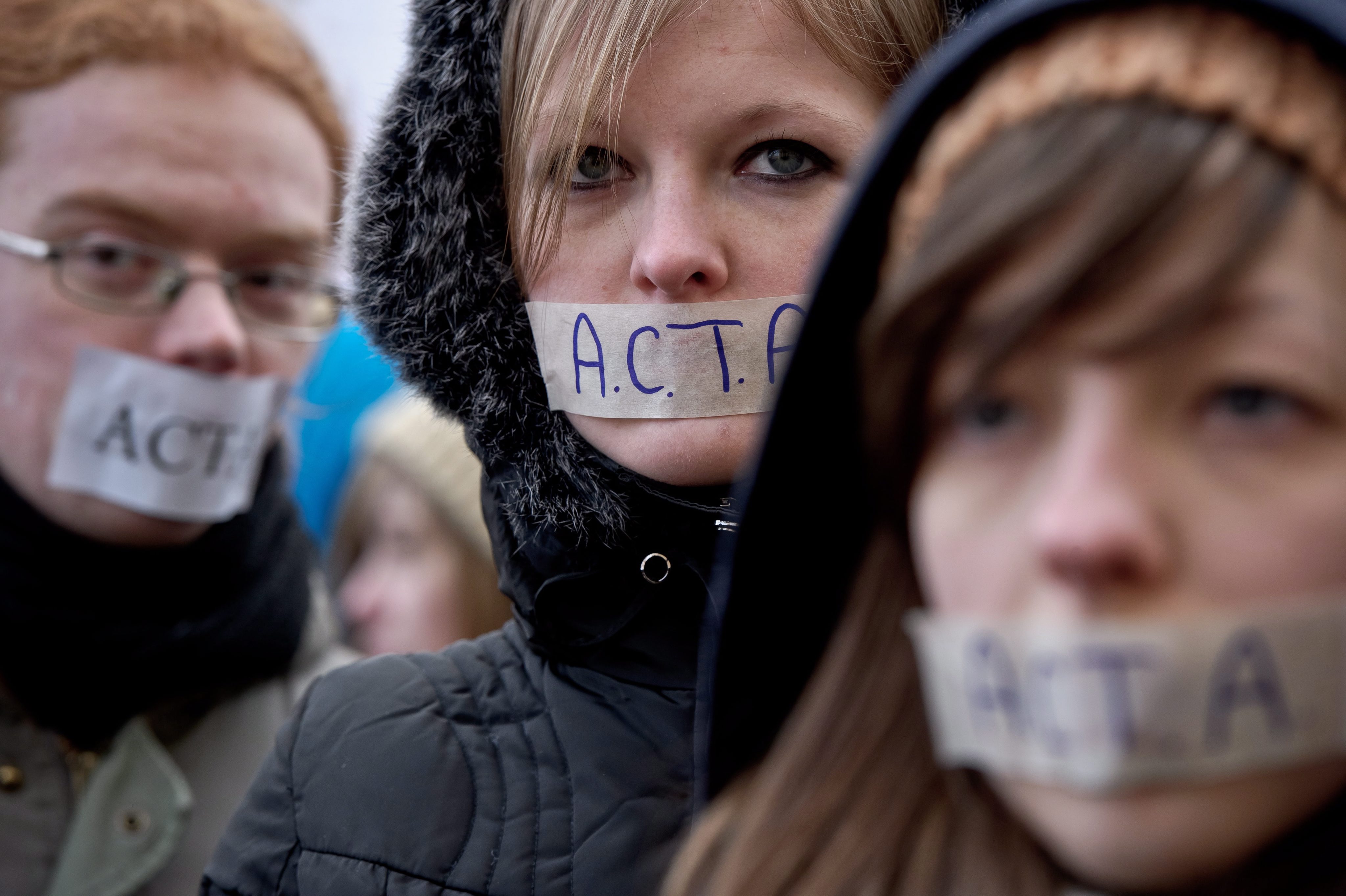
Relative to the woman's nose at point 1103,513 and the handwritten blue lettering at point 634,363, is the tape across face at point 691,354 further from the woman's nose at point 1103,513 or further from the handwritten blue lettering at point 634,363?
the woman's nose at point 1103,513

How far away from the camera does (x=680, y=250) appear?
4.68 feet

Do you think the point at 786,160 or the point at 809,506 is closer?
the point at 809,506

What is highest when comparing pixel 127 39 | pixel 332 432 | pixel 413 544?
pixel 127 39

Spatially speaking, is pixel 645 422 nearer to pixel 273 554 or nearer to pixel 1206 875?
pixel 1206 875

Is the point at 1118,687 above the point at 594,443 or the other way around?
Result: the other way around

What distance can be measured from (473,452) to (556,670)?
1.14 feet

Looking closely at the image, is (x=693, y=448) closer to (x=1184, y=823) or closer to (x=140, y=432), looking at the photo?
(x=1184, y=823)

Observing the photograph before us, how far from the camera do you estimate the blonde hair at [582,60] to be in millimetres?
1487

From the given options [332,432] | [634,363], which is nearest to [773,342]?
[634,363]

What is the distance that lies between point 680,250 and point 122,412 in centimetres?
147

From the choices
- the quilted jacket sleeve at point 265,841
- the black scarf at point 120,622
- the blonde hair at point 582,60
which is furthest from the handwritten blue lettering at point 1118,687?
the black scarf at point 120,622

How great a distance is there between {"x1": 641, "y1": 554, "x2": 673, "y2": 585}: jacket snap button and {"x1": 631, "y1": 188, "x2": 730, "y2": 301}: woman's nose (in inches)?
13.2

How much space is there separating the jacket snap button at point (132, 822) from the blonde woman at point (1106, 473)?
1.68 meters

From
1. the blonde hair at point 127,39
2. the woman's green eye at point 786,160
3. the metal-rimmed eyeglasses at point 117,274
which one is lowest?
the woman's green eye at point 786,160
